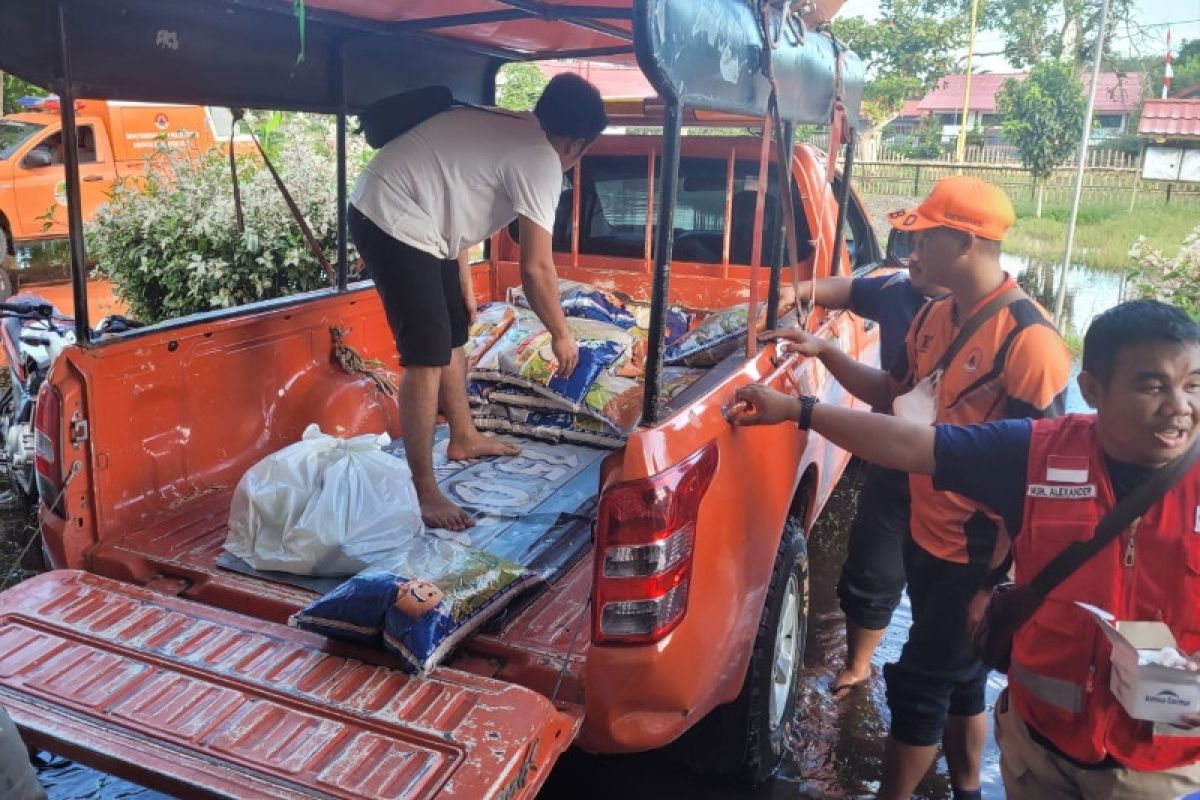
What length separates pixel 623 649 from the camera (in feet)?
6.93

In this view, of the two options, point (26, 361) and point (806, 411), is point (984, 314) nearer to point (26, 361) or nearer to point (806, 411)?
point (806, 411)

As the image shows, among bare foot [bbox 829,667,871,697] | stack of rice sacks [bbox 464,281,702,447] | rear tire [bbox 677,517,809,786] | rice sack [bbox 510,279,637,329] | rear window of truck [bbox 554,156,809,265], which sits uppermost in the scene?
rear window of truck [bbox 554,156,809,265]

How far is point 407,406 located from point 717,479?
1.56 metres

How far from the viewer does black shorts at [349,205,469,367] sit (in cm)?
339

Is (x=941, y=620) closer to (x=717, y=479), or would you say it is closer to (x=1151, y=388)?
(x=717, y=479)

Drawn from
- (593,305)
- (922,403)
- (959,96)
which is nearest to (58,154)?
(593,305)

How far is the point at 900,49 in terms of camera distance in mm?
29328

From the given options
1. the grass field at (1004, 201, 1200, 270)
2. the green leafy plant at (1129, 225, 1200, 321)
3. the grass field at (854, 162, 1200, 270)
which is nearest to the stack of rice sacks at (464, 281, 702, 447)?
the green leafy plant at (1129, 225, 1200, 321)

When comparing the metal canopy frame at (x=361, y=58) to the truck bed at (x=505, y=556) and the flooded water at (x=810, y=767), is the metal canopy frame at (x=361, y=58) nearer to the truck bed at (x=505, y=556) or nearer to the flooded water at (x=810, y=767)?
the truck bed at (x=505, y=556)

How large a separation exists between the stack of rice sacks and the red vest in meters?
2.23

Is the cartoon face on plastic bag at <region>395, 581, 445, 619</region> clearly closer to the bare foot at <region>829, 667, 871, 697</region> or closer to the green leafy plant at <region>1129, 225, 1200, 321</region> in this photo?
the bare foot at <region>829, 667, 871, 697</region>

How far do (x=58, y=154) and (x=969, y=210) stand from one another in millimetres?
12350

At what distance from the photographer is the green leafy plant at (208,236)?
7.15m

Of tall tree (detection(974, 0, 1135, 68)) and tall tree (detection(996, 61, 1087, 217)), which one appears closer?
tall tree (detection(996, 61, 1087, 217))
